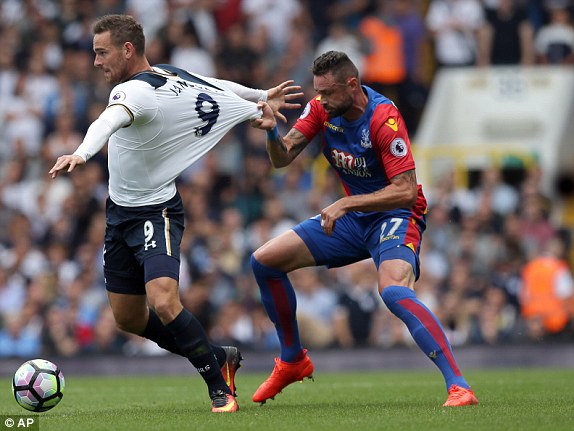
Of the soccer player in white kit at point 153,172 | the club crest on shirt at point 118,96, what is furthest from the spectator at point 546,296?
the club crest on shirt at point 118,96

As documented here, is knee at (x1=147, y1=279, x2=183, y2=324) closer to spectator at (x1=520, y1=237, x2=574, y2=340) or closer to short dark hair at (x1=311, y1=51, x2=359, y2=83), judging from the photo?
short dark hair at (x1=311, y1=51, x2=359, y2=83)

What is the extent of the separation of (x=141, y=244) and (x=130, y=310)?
622 mm

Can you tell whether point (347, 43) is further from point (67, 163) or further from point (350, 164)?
point (67, 163)

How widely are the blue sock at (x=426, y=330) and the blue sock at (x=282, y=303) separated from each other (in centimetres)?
93

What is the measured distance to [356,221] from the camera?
906 centimetres

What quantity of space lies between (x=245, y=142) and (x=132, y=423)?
10.0 metres

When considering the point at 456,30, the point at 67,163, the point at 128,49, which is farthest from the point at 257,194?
the point at 67,163

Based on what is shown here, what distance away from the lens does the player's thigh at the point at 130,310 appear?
8711 mm

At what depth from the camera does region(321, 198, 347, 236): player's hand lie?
834 centimetres

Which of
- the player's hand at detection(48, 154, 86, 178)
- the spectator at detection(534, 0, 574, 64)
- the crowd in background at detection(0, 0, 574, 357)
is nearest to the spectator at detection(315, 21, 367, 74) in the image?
the crowd in background at detection(0, 0, 574, 357)

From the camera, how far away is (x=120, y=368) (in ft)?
46.4

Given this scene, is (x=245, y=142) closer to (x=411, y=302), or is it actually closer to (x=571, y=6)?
(x=571, y=6)

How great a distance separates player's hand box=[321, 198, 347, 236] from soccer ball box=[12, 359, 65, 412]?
2106mm

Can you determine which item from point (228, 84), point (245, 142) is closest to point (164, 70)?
point (228, 84)
